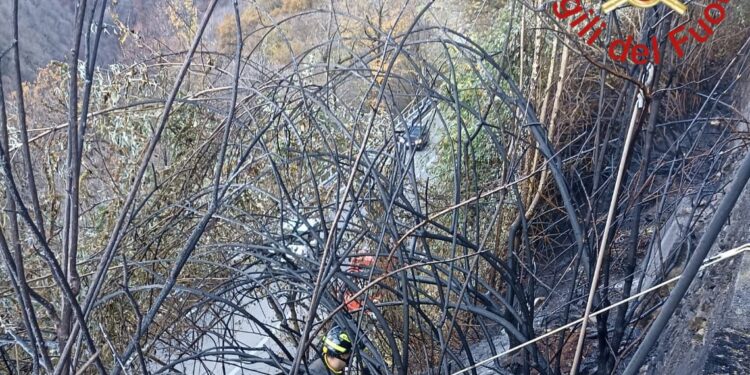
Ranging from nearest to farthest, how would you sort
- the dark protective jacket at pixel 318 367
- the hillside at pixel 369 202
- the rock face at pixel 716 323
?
the hillside at pixel 369 202 < the rock face at pixel 716 323 < the dark protective jacket at pixel 318 367

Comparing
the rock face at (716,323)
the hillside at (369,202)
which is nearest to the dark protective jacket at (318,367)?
the hillside at (369,202)

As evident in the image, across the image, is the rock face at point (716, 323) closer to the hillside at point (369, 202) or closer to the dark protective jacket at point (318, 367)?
the hillside at point (369, 202)

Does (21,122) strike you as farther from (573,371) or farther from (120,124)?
(120,124)

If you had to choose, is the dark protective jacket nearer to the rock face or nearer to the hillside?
the hillside

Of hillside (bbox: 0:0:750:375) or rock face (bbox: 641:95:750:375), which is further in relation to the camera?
rock face (bbox: 641:95:750:375)

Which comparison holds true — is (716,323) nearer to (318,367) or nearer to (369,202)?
(369,202)

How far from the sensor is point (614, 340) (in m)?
2.39

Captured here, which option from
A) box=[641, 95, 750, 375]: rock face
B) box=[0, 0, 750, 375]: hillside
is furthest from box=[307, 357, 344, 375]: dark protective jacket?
box=[641, 95, 750, 375]: rock face

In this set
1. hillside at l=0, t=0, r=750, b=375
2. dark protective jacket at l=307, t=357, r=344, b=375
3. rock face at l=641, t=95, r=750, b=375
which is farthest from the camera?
dark protective jacket at l=307, t=357, r=344, b=375

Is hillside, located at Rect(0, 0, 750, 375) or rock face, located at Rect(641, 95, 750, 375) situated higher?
hillside, located at Rect(0, 0, 750, 375)

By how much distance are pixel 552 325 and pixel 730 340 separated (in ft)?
6.41

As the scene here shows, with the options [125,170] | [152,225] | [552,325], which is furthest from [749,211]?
[125,170]

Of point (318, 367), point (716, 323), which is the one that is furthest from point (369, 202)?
point (716, 323)

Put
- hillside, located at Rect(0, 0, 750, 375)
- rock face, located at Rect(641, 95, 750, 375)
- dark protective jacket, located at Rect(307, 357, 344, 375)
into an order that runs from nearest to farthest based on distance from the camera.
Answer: hillside, located at Rect(0, 0, 750, 375) → rock face, located at Rect(641, 95, 750, 375) → dark protective jacket, located at Rect(307, 357, 344, 375)
